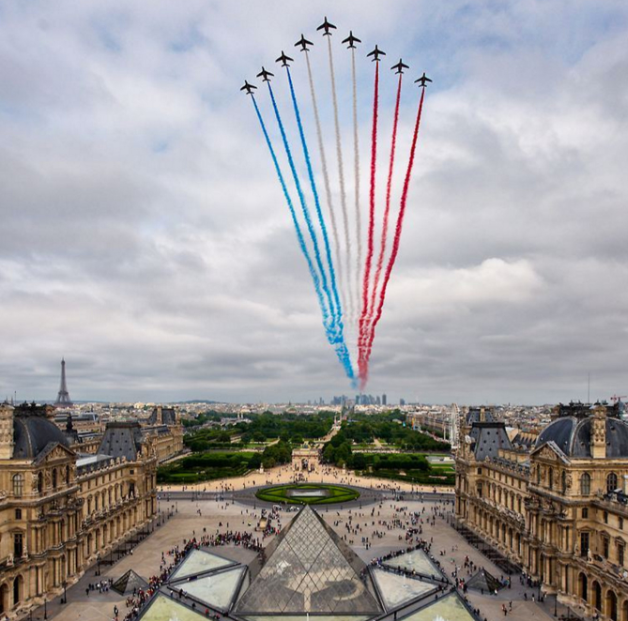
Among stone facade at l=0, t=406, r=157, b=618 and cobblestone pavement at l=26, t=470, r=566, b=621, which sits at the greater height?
stone facade at l=0, t=406, r=157, b=618

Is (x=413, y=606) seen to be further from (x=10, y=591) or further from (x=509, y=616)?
(x=10, y=591)

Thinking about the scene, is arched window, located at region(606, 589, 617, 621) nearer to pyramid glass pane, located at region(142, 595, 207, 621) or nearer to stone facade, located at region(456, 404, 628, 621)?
stone facade, located at region(456, 404, 628, 621)

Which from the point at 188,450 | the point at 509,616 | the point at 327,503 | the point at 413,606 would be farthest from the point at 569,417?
the point at 188,450

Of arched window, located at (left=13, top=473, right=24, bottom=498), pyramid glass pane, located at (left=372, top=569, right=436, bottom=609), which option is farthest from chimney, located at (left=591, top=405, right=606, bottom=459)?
arched window, located at (left=13, top=473, right=24, bottom=498)

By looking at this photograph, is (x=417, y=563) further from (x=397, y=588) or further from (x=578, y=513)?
(x=578, y=513)

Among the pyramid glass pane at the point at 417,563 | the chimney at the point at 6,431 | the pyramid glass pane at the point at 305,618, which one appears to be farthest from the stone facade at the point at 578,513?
the chimney at the point at 6,431

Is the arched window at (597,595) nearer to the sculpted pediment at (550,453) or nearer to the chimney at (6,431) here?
the sculpted pediment at (550,453)

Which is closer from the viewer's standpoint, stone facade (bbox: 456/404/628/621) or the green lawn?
stone facade (bbox: 456/404/628/621)
